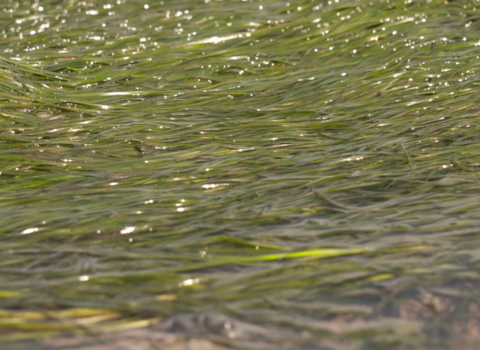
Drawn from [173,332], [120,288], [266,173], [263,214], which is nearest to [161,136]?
[266,173]

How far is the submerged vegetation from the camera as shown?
1.68 metres

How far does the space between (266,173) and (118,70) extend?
158 cm

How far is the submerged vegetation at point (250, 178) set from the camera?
1.68 metres

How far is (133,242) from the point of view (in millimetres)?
2035

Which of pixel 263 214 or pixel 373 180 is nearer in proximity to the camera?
pixel 263 214

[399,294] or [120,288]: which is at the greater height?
[120,288]

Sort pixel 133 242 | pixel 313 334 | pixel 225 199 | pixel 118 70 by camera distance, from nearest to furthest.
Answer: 1. pixel 313 334
2. pixel 133 242
3. pixel 225 199
4. pixel 118 70

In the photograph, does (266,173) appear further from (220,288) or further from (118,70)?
(118,70)

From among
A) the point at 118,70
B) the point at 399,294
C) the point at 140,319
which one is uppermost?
the point at 118,70

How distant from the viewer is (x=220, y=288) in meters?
1.77

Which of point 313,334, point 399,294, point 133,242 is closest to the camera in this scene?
point 313,334

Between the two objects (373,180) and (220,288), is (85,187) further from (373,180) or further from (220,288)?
(373,180)

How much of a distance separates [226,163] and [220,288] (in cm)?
88

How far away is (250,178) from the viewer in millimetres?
2455
